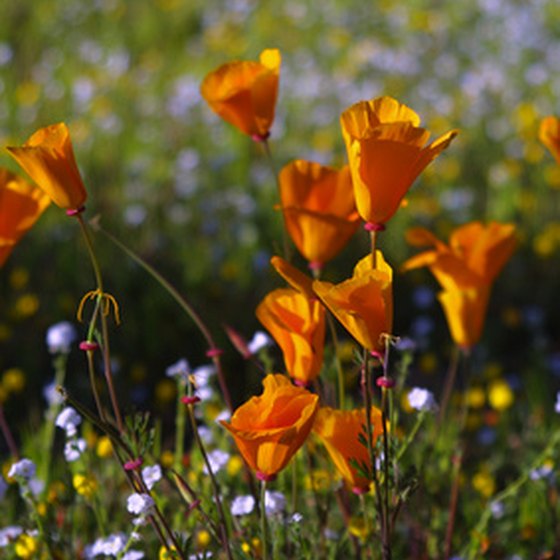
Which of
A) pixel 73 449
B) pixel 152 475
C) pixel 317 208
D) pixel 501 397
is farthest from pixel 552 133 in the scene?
pixel 501 397

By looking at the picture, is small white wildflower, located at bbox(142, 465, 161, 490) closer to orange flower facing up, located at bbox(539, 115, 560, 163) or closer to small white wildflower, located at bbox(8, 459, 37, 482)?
small white wildflower, located at bbox(8, 459, 37, 482)

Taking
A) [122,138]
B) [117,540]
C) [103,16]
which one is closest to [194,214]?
[122,138]

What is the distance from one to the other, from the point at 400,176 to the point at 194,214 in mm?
2505

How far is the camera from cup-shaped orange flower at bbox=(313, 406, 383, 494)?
1228 mm

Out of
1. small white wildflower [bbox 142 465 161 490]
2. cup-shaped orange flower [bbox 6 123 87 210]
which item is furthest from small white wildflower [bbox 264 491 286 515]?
cup-shaped orange flower [bbox 6 123 87 210]

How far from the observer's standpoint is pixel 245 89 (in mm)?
1508

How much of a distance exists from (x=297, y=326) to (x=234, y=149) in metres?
2.83

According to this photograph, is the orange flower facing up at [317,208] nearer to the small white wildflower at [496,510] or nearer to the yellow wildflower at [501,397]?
the small white wildflower at [496,510]

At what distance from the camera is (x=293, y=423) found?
3.75ft

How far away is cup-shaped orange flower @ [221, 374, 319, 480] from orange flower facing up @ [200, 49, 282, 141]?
21.1 inches

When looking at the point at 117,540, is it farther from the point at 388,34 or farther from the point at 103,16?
the point at 103,16

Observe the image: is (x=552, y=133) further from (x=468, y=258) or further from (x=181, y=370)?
(x=181, y=370)

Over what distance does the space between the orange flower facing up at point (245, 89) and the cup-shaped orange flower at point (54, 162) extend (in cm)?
34

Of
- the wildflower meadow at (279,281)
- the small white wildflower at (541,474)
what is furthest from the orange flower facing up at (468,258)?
the small white wildflower at (541,474)
